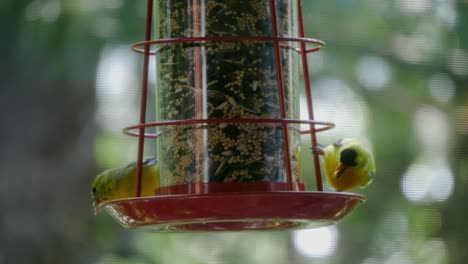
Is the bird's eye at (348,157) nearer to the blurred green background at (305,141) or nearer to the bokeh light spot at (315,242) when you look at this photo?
the blurred green background at (305,141)

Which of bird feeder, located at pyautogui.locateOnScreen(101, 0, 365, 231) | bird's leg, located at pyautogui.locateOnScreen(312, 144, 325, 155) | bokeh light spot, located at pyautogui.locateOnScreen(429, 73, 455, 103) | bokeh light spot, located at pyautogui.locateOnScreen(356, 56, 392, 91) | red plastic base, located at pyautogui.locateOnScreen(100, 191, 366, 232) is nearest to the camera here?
red plastic base, located at pyautogui.locateOnScreen(100, 191, 366, 232)

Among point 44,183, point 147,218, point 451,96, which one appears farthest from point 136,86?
point 147,218

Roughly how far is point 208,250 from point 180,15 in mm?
2205

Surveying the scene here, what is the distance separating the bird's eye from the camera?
2436 mm

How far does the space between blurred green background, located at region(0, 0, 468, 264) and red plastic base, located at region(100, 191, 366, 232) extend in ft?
6.96

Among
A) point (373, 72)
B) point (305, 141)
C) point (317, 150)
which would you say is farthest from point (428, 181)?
point (317, 150)

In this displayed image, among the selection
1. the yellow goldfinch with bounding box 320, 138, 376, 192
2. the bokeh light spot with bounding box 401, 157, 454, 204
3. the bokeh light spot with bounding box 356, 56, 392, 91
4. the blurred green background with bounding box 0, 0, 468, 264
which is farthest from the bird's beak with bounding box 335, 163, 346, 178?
the bokeh light spot with bounding box 401, 157, 454, 204

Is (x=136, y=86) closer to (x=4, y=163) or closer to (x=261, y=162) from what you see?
(x=4, y=163)

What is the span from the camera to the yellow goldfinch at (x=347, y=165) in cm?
244

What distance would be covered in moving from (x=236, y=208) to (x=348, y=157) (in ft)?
2.53

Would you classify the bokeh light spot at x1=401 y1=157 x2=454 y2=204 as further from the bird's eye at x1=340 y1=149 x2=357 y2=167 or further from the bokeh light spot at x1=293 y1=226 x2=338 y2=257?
the bird's eye at x1=340 y1=149 x2=357 y2=167

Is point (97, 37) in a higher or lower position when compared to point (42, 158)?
higher

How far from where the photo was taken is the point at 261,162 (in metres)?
1.96

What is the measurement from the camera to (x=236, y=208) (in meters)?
1.75
